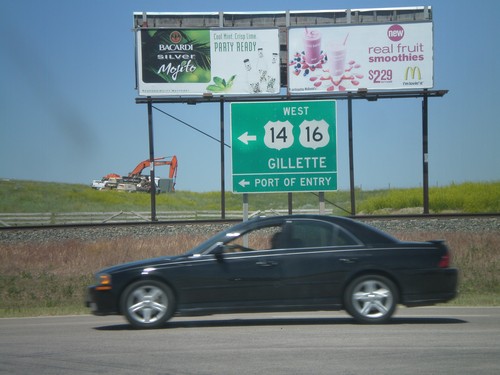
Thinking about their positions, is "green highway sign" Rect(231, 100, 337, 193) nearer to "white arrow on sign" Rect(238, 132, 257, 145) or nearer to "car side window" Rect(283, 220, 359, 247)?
"white arrow on sign" Rect(238, 132, 257, 145)

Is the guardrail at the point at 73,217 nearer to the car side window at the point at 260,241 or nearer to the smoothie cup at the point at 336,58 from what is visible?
the smoothie cup at the point at 336,58

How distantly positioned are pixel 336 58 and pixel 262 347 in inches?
1134

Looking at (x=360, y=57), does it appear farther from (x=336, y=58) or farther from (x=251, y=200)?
(x=251, y=200)

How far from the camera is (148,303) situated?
10.6 metres

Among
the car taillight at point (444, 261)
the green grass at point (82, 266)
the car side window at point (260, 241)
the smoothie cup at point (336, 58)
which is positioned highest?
the smoothie cup at point (336, 58)

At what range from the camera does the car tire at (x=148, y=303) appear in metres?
10.6

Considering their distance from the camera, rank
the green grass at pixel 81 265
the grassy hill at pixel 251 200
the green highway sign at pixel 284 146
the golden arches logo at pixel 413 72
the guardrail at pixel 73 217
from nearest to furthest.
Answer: the green grass at pixel 81 265 < the green highway sign at pixel 284 146 < the golden arches logo at pixel 413 72 < the guardrail at pixel 73 217 < the grassy hill at pixel 251 200

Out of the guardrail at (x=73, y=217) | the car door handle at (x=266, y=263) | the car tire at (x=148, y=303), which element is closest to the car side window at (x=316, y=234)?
the car door handle at (x=266, y=263)

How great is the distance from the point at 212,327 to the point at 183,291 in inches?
29.3

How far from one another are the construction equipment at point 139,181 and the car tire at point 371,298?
67.7 metres

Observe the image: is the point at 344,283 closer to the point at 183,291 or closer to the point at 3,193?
the point at 183,291

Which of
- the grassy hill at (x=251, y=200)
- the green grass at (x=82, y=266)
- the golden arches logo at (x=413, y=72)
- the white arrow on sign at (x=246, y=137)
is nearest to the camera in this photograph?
the green grass at (x=82, y=266)

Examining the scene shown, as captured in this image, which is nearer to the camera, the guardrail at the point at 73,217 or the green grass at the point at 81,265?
the green grass at the point at 81,265

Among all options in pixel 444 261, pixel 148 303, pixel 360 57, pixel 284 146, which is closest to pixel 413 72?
pixel 360 57
